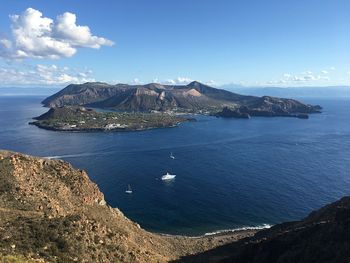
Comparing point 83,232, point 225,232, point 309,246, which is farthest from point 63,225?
point 225,232

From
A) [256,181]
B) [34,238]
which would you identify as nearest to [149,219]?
[256,181]

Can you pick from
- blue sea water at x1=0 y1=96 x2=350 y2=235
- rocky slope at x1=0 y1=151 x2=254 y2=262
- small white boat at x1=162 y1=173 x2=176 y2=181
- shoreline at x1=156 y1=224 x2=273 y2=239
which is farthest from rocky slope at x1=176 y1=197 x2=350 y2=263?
small white boat at x1=162 y1=173 x2=176 y2=181

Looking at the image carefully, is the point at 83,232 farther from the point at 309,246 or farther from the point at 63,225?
the point at 309,246

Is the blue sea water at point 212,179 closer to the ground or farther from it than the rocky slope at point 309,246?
closer to the ground

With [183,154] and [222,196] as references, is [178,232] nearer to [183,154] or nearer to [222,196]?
[222,196]

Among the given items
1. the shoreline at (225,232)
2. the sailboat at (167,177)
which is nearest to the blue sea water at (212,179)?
the shoreline at (225,232)

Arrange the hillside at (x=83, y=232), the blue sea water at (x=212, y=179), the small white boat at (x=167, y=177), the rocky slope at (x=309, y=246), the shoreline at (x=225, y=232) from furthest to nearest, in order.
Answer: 1. the small white boat at (x=167, y=177)
2. the blue sea water at (x=212, y=179)
3. the shoreline at (x=225, y=232)
4. the hillside at (x=83, y=232)
5. the rocky slope at (x=309, y=246)

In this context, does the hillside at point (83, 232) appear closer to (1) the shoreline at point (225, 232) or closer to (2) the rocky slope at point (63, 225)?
(2) the rocky slope at point (63, 225)

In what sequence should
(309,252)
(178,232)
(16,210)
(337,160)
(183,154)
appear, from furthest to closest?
(183,154) < (337,160) < (178,232) < (16,210) < (309,252)
